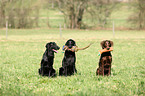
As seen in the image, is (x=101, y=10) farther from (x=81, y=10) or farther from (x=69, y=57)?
(x=69, y=57)

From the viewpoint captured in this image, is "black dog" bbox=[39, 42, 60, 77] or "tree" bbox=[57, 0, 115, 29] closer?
"black dog" bbox=[39, 42, 60, 77]

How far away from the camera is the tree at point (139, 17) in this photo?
137ft

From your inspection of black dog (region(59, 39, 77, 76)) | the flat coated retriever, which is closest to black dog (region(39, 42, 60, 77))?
black dog (region(59, 39, 77, 76))

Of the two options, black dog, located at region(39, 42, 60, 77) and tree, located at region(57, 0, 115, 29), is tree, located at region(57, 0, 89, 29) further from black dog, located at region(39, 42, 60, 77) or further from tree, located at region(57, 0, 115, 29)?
black dog, located at region(39, 42, 60, 77)

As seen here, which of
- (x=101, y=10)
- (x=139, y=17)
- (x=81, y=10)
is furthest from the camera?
(x=101, y=10)

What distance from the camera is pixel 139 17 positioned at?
4209 centimetres

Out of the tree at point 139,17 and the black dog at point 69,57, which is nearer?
the black dog at point 69,57

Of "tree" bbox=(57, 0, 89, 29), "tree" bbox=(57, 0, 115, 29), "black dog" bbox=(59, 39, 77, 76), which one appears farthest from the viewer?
"tree" bbox=(57, 0, 115, 29)

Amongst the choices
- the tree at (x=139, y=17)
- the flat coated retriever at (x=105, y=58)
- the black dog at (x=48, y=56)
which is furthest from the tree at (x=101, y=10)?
the black dog at (x=48, y=56)

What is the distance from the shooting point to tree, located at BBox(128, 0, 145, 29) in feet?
137

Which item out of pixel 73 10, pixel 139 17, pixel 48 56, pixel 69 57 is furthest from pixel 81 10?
pixel 48 56

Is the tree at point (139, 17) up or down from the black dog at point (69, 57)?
up

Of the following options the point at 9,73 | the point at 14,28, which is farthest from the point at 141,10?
the point at 9,73

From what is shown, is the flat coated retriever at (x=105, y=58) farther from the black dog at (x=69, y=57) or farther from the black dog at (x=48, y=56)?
the black dog at (x=48, y=56)
